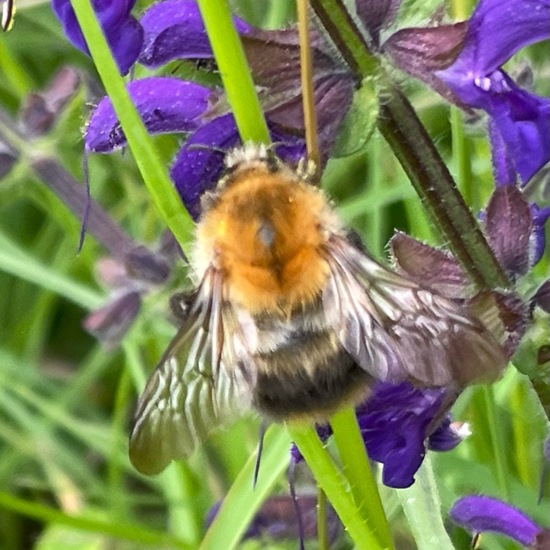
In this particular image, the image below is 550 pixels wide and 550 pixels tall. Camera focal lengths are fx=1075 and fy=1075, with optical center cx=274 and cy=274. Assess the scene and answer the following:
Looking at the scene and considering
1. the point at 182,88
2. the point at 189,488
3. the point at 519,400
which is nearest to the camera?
the point at 182,88

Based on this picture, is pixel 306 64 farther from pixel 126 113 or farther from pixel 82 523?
pixel 82 523

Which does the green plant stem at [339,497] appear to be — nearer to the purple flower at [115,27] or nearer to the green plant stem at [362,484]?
the green plant stem at [362,484]

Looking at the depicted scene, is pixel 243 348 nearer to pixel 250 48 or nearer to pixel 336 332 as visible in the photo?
pixel 336 332

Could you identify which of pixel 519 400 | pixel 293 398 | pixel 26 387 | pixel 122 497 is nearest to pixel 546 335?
pixel 293 398

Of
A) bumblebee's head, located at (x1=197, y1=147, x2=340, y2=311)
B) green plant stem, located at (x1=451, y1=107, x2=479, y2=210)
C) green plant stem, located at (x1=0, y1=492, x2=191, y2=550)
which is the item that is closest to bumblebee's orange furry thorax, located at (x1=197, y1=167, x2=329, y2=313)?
bumblebee's head, located at (x1=197, y1=147, x2=340, y2=311)

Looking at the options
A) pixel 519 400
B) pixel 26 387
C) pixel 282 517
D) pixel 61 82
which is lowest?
pixel 282 517

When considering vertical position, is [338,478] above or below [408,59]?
below

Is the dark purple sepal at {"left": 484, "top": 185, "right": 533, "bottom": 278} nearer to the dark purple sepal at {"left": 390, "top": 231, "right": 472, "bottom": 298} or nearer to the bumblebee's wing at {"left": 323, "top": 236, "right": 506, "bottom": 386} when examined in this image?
the dark purple sepal at {"left": 390, "top": 231, "right": 472, "bottom": 298}
